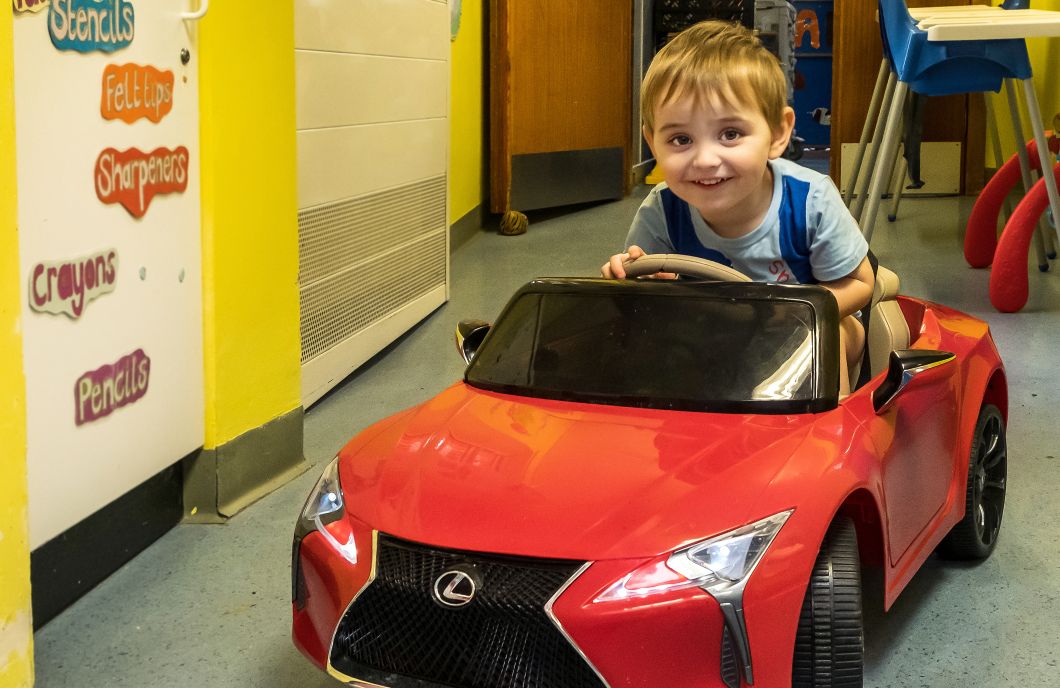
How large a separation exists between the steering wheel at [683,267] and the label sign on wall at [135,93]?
3.36 feet

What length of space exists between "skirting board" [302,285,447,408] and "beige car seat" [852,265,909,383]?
172 cm

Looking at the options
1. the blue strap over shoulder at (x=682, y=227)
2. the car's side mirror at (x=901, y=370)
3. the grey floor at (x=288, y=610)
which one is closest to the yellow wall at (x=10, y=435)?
the grey floor at (x=288, y=610)

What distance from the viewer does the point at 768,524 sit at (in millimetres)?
1655

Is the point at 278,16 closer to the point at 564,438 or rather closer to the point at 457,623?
the point at 564,438

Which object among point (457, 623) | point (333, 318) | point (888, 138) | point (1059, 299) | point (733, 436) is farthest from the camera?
point (1059, 299)

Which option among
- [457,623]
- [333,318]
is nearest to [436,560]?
[457,623]

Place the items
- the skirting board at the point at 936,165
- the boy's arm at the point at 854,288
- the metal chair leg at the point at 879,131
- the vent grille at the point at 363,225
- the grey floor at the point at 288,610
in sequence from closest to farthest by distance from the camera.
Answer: the grey floor at the point at 288,610 < the boy's arm at the point at 854,288 < the vent grille at the point at 363,225 < the metal chair leg at the point at 879,131 < the skirting board at the point at 936,165

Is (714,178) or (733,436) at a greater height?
(714,178)

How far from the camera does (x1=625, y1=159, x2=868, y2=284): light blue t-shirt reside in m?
2.37

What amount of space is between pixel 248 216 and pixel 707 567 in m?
1.72

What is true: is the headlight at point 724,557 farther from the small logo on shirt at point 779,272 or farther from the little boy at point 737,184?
the small logo on shirt at point 779,272

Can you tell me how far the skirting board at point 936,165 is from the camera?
7.79 meters

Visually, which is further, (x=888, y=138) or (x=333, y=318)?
(x=888, y=138)

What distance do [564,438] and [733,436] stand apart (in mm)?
259
